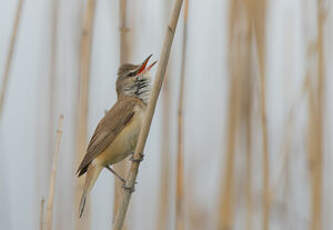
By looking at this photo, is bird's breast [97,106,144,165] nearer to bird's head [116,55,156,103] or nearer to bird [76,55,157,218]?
bird [76,55,157,218]

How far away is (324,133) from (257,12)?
0.44 metres

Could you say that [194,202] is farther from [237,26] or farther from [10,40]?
[10,40]

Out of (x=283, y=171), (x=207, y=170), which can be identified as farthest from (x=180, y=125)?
(x=283, y=171)

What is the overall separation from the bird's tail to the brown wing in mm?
27

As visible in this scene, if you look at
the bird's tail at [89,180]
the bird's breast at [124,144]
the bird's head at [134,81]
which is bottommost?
the bird's tail at [89,180]

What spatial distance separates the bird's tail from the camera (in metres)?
1.51

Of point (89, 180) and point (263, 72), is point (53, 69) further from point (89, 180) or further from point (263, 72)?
point (263, 72)

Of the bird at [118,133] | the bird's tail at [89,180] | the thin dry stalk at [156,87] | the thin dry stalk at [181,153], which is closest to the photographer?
the thin dry stalk at [156,87]

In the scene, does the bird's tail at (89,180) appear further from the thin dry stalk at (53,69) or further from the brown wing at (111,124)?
the thin dry stalk at (53,69)

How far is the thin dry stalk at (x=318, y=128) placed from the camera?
1496mm

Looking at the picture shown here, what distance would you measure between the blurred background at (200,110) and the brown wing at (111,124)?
0.04 meters

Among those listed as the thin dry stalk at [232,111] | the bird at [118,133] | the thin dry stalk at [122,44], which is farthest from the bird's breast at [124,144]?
the thin dry stalk at [232,111]

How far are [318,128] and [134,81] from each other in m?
0.71

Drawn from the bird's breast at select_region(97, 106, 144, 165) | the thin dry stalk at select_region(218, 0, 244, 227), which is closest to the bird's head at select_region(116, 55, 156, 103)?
the bird's breast at select_region(97, 106, 144, 165)
